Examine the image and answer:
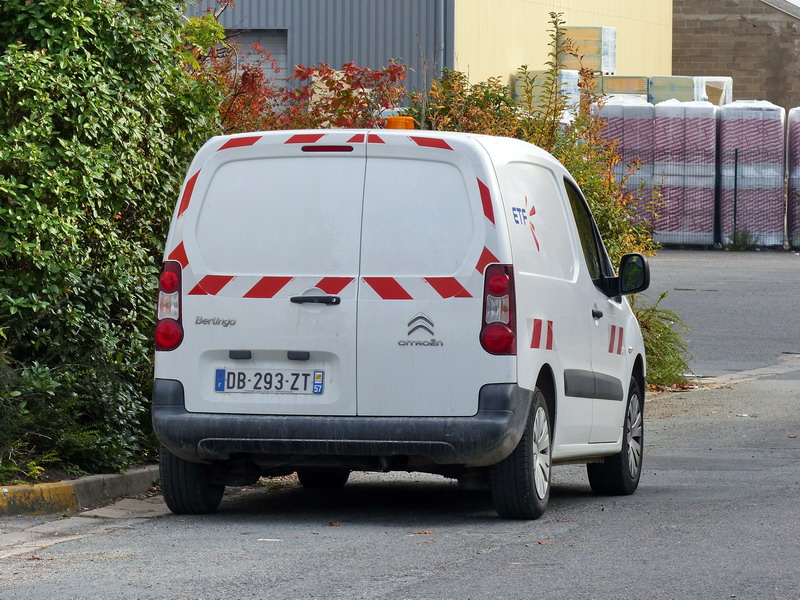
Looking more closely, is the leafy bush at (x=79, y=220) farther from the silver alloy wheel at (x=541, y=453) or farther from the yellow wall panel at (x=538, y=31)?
the yellow wall panel at (x=538, y=31)

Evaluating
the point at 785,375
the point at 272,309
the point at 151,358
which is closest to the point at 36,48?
the point at 151,358

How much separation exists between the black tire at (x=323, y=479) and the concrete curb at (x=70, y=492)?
93 centimetres

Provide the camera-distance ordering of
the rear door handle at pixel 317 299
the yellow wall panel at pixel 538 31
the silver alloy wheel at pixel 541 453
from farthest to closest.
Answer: the yellow wall panel at pixel 538 31, the silver alloy wheel at pixel 541 453, the rear door handle at pixel 317 299

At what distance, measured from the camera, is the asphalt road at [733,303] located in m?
18.2

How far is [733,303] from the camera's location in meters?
23.1

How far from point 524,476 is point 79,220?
3.21m

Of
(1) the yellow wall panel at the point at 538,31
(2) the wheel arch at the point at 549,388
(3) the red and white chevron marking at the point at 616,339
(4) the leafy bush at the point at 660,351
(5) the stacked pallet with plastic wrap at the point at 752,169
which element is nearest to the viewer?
(2) the wheel arch at the point at 549,388

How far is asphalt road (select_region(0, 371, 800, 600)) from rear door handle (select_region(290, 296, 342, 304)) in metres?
1.09

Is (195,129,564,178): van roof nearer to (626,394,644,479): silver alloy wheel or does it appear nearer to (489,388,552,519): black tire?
(489,388,552,519): black tire

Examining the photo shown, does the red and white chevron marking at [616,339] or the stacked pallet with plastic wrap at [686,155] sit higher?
the stacked pallet with plastic wrap at [686,155]

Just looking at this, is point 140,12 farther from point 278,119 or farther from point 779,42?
point 779,42

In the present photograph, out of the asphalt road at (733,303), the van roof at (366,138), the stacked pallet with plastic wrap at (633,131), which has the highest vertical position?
the stacked pallet with plastic wrap at (633,131)

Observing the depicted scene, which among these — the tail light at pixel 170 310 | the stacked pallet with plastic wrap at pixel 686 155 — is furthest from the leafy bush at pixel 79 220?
the stacked pallet with plastic wrap at pixel 686 155

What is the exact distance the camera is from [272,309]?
24.6 feet
